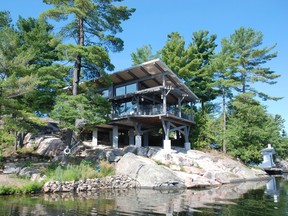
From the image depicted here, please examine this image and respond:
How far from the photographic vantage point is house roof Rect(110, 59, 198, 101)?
24.5 metres

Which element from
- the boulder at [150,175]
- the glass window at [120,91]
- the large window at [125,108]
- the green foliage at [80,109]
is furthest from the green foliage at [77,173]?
the glass window at [120,91]

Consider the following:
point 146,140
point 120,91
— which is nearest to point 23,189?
point 120,91

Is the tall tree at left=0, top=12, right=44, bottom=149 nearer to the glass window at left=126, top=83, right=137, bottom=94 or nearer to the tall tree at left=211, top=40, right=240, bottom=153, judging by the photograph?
the glass window at left=126, top=83, right=137, bottom=94

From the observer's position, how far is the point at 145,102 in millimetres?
28203

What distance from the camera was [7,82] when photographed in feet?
47.4

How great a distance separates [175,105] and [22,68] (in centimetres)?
1937

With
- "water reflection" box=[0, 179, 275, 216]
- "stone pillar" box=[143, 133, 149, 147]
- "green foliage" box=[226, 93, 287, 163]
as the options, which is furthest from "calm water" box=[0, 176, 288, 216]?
"green foliage" box=[226, 93, 287, 163]

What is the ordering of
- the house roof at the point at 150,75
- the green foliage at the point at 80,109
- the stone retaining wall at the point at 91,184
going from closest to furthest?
the stone retaining wall at the point at 91,184 < the green foliage at the point at 80,109 < the house roof at the point at 150,75

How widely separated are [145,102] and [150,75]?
11.4ft

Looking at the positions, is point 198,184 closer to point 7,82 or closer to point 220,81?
point 7,82

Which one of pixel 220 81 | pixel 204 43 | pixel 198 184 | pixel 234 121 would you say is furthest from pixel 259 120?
pixel 198 184

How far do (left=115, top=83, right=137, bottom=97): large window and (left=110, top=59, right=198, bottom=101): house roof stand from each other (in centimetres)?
49

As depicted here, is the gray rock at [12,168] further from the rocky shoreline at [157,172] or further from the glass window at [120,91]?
the glass window at [120,91]

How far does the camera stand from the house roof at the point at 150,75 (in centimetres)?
2452
